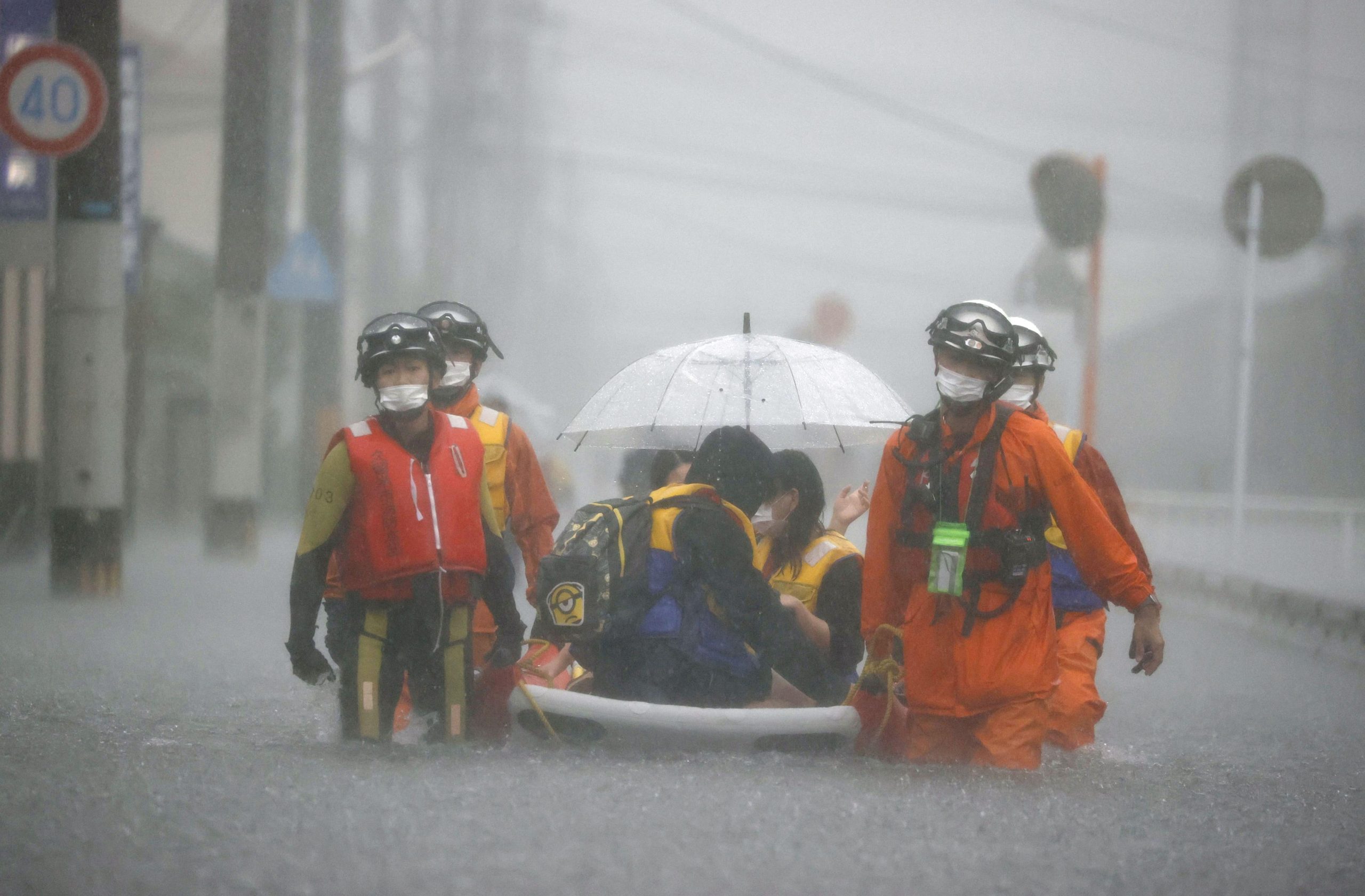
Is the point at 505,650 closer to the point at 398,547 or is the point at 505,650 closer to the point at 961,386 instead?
the point at 398,547

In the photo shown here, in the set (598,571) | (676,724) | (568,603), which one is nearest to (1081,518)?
(676,724)

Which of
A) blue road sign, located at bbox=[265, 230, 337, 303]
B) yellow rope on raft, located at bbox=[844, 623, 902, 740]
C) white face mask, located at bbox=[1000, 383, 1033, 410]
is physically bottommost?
yellow rope on raft, located at bbox=[844, 623, 902, 740]

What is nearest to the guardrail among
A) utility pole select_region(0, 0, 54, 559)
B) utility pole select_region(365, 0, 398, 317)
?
utility pole select_region(0, 0, 54, 559)

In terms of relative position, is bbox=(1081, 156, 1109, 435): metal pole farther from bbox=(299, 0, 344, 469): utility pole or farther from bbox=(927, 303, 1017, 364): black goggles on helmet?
bbox=(927, 303, 1017, 364): black goggles on helmet

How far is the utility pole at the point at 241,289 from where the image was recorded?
16.1 m

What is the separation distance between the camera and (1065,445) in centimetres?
607

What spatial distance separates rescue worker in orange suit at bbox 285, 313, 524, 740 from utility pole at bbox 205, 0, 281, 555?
1137cm

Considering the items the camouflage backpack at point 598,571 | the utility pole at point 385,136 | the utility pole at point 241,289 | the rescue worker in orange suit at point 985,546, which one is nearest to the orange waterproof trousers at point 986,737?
the rescue worker in orange suit at point 985,546

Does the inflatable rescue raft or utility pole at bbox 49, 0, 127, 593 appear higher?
utility pole at bbox 49, 0, 127, 593

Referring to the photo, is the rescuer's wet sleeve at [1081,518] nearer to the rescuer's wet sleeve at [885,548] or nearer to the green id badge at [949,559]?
the green id badge at [949,559]

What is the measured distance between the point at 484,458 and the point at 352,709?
945 millimetres

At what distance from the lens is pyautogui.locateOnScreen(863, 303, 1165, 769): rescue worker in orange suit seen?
206 inches

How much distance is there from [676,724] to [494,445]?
1.37 metres

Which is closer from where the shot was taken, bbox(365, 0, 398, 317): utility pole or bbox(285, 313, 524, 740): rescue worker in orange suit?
bbox(285, 313, 524, 740): rescue worker in orange suit
